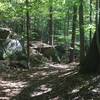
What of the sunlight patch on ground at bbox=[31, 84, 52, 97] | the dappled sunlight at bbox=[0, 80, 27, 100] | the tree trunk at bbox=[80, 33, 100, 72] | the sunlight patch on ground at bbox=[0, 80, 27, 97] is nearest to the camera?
the sunlight patch on ground at bbox=[31, 84, 52, 97]

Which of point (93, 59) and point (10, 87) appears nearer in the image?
point (10, 87)

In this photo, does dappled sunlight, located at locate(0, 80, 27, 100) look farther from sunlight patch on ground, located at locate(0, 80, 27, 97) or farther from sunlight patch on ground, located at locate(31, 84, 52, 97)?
sunlight patch on ground, located at locate(31, 84, 52, 97)

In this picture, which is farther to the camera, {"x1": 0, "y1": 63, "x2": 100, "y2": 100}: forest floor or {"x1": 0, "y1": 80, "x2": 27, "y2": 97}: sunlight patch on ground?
{"x1": 0, "y1": 80, "x2": 27, "y2": 97}: sunlight patch on ground

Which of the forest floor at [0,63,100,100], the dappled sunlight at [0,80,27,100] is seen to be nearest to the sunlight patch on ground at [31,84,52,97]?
the forest floor at [0,63,100,100]

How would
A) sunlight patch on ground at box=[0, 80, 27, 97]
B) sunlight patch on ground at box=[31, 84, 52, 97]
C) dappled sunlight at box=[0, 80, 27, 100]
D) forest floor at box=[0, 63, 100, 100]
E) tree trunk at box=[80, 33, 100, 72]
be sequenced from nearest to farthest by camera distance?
forest floor at box=[0, 63, 100, 100]
sunlight patch on ground at box=[31, 84, 52, 97]
dappled sunlight at box=[0, 80, 27, 100]
sunlight patch on ground at box=[0, 80, 27, 97]
tree trunk at box=[80, 33, 100, 72]

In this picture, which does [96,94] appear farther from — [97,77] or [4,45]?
[4,45]

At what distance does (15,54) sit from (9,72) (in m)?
4.53

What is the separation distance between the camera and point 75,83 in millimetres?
A: 12016

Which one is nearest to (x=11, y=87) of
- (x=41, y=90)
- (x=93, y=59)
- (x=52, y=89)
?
(x=41, y=90)

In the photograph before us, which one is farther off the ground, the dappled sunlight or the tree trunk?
the tree trunk

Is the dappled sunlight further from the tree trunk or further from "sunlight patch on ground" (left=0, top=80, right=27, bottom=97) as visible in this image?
the tree trunk

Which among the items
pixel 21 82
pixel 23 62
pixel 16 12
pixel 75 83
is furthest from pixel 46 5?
pixel 75 83

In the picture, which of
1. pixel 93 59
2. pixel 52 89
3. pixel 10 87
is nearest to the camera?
pixel 52 89

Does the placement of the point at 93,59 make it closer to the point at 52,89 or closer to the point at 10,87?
the point at 52,89
